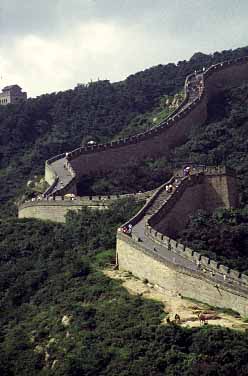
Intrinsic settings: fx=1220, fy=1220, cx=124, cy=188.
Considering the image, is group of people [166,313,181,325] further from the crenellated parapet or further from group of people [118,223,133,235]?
group of people [118,223,133,235]

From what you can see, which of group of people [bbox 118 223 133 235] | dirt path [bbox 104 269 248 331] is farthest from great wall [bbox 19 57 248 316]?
dirt path [bbox 104 269 248 331]

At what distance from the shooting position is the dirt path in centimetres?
4710

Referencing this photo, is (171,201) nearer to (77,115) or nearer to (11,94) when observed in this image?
(77,115)

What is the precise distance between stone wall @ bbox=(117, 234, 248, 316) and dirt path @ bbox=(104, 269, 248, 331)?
340 millimetres

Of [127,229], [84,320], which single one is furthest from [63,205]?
[84,320]

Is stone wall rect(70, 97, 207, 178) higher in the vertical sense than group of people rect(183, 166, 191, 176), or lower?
higher

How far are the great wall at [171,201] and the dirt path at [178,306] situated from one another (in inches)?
14.8

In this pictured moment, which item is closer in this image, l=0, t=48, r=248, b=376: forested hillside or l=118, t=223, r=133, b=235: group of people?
l=0, t=48, r=248, b=376: forested hillside

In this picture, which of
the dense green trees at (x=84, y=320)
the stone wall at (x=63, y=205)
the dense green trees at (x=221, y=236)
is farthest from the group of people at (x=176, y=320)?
the stone wall at (x=63, y=205)

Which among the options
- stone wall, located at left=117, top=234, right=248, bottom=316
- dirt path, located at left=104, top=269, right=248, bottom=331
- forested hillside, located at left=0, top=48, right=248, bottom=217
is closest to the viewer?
dirt path, located at left=104, top=269, right=248, bottom=331

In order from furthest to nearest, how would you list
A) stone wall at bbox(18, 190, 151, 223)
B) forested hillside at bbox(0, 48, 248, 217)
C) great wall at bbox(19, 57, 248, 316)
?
forested hillside at bbox(0, 48, 248, 217), stone wall at bbox(18, 190, 151, 223), great wall at bbox(19, 57, 248, 316)

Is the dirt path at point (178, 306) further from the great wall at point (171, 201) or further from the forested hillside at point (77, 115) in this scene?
the forested hillside at point (77, 115)

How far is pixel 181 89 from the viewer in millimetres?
100250

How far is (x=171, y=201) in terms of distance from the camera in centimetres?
6312
